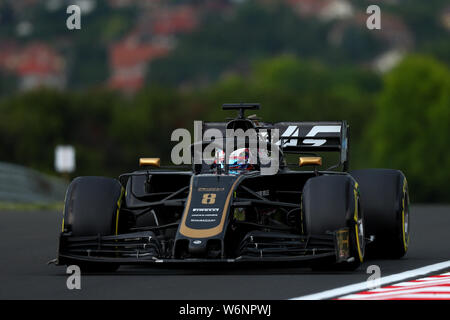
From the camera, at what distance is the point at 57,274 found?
12.4m

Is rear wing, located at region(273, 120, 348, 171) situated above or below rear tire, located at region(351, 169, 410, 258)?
above

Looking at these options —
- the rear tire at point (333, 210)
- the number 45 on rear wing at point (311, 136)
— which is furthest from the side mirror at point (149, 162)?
the number 45 on rear wing at point (311, 136)

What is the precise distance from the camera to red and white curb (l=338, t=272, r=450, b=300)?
9891 mm

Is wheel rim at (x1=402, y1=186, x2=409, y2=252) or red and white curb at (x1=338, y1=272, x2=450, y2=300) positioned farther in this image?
wheel rim at (x1=402, y1=186, x2=409, y2=252)

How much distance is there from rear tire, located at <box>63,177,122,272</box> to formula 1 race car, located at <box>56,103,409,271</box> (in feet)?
0.03

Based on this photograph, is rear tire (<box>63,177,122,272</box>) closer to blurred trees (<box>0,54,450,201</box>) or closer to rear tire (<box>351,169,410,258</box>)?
rear tire (<box>351,169,410,258</box>)

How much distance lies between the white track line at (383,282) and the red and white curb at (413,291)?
0.14 metres

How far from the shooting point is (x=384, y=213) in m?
14.4

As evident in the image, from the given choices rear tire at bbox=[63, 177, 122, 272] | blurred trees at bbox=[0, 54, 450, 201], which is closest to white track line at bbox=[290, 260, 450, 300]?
rear tire at bbox=[63, 177, 122, 272]

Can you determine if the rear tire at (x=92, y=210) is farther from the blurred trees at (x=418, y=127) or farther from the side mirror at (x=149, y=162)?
the blurred trees at (x=418, y=127)

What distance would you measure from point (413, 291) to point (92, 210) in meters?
3.82

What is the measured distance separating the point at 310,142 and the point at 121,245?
15.4 feet

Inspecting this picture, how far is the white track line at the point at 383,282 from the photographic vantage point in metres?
9.94

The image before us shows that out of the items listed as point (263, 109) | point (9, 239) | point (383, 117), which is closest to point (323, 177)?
point (9, 239)
